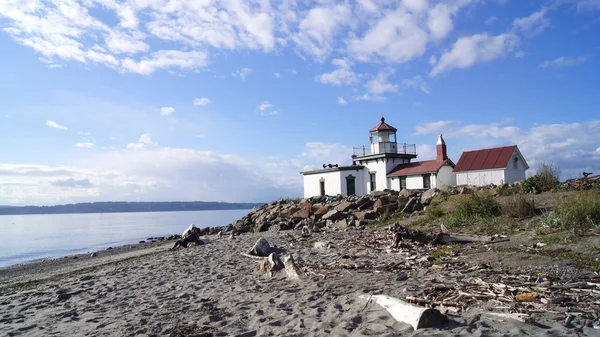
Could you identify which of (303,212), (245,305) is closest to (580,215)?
(245,305)

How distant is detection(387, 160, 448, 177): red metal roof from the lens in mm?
33844

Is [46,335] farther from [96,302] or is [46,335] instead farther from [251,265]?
[251,265]

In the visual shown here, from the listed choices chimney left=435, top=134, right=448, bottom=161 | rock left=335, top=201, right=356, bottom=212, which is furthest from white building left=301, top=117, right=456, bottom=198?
rock left=335, top=201, right=356, bottom=212

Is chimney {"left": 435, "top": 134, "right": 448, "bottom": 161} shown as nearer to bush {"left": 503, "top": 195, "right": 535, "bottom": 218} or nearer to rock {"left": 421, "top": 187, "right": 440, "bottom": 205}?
rock {"left": 421, "top": 187, "right": 440, "bottom": 205}

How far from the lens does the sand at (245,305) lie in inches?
187

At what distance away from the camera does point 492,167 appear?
1210 inches

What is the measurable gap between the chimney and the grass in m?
25.1

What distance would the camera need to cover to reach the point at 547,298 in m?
4.92

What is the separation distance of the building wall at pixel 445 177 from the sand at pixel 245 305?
24.5 metres

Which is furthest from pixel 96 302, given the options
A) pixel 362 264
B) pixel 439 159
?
pixel 439 159

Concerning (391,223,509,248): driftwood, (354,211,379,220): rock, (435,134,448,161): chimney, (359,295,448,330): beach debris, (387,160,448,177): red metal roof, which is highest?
(435,134,448,161): chimney

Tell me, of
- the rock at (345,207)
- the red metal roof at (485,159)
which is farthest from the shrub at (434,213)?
the red metal roof at (485,159)

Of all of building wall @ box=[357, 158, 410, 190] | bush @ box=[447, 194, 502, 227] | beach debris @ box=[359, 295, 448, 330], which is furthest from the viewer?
building wall @ box=[357, 158, 410, 190]

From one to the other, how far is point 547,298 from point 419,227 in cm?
815
